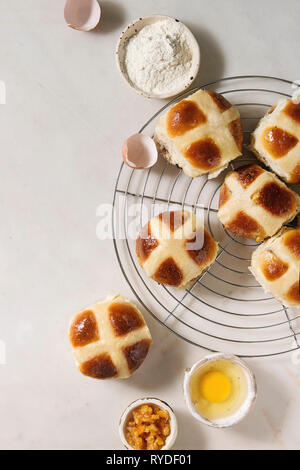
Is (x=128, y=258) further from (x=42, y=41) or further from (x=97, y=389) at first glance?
(x=42, y=41)

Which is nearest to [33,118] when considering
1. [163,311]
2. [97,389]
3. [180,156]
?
[180,156]

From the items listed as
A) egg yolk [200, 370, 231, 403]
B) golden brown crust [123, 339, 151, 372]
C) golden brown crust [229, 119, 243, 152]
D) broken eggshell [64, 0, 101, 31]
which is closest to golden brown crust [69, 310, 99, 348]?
golden brown crust [123, 339, 151, 372]

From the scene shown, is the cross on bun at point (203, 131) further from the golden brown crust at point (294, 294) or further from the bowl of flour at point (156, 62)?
the golden brown crust at point (294, 294)

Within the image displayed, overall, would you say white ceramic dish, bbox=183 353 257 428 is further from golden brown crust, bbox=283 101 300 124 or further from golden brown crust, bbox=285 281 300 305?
golden brown crust, bbox=283 101 300 124

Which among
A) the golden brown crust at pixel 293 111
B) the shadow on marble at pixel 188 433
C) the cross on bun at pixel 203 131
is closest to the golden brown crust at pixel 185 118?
the cross on bun at pixel 203 131

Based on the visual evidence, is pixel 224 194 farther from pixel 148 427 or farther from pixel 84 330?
pixel 148 427

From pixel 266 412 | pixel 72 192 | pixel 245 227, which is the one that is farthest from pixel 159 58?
pixel 266 412
